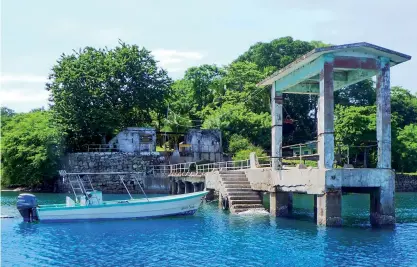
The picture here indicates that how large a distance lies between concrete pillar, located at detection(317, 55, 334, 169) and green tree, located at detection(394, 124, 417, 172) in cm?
3714

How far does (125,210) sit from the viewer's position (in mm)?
28656

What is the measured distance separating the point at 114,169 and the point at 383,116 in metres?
36.2

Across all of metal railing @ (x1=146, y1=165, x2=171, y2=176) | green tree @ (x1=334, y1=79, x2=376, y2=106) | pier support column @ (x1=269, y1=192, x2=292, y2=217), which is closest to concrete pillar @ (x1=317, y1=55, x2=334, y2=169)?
pier support column @ (x1=269, y1=192, x2=292, y2=217)

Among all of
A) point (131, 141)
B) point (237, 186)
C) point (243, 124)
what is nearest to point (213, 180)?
point (237, 186)

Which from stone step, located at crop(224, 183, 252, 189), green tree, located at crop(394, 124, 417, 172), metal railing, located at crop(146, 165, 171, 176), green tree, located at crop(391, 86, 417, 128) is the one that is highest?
green tree, located at crop(391, 86, 417, 128)

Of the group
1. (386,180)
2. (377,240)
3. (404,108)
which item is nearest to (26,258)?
(377,240)

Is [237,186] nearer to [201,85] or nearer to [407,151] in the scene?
[407,151]

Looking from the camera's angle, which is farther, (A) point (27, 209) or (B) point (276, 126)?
(B) point (276, 126)

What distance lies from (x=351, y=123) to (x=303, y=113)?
51.7 feet

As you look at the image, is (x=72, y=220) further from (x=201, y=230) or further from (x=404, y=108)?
(x=404, y=108)

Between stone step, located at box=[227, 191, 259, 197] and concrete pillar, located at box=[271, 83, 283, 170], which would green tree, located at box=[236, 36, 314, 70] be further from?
stone step, located at box=[227, 191, 259, 197]

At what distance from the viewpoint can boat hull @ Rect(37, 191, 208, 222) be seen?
91.6 ft

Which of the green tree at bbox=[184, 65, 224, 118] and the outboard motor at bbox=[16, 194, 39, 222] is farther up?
the green tree at bbox=[184, 65, 224, 118]

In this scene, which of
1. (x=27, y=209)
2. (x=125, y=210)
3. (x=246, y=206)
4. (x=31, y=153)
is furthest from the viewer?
(x=31, y=153)
